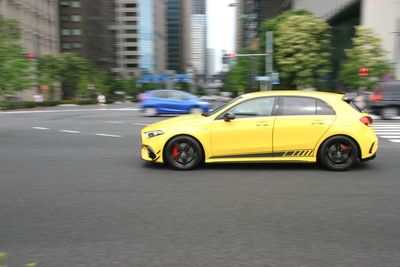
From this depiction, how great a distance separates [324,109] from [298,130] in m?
0.67

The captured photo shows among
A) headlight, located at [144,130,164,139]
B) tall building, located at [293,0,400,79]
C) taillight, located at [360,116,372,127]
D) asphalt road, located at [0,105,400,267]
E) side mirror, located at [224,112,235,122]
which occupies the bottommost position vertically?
asphalt road, located at [0,105,400,267]

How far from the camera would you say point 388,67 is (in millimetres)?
36219

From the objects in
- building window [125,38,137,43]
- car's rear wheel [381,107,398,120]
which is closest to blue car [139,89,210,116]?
car's rear wheel [381,107,398,120]

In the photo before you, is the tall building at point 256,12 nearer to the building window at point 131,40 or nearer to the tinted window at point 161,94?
the building window at point 131,40

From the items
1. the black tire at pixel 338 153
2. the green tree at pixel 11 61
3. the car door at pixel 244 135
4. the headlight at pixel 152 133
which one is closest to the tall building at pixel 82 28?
the green tree at pixel 11 61

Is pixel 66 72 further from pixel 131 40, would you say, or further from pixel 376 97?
pixel 131 40

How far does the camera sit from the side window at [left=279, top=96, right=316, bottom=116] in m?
7.91

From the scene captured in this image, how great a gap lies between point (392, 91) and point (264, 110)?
14.2m

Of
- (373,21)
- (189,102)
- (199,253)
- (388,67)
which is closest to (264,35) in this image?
(373,21)

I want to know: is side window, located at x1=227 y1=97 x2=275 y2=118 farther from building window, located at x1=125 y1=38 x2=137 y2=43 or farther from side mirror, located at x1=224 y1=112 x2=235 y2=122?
building window, located at x1=125 y1=38 x2=137 y2=43

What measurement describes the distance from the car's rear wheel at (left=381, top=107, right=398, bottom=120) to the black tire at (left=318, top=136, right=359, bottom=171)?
13418mm

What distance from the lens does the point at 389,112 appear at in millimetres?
19922

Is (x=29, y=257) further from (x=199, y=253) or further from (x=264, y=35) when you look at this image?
(x=264, y=35)

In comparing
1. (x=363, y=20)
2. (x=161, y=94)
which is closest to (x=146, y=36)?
(x=363, y=20)
